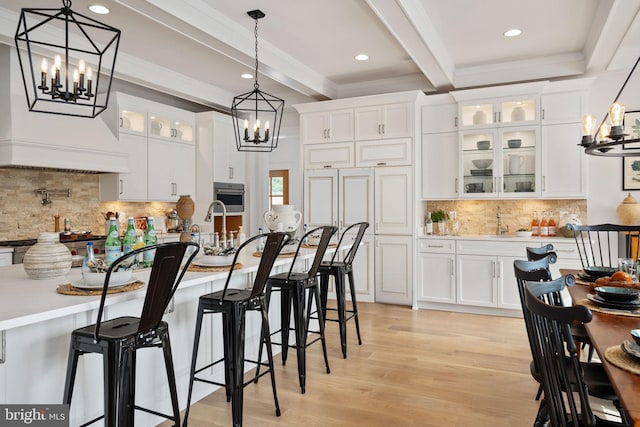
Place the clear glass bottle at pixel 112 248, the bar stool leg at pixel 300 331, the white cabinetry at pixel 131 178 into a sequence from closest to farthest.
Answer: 1. the clear glass bottle at pixel 112 248
2. the bar stool leg at pixel 300 331
3. the white cabinetry at pixel 131 178

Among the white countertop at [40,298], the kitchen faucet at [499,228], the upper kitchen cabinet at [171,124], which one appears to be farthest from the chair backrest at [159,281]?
the kitchen faucet at [499,228]

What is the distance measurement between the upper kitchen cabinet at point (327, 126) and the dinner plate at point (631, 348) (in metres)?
4.43

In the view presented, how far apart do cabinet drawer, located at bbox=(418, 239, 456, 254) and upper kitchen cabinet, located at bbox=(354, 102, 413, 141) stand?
126 centimetres

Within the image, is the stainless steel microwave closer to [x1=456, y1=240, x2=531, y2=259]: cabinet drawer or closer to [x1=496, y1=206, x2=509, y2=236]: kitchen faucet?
[x1=456, y1=240, x2=531, y2=259]: cabinet drawer

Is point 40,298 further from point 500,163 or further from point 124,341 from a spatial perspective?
point 500,163

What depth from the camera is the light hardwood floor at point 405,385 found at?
2584mm

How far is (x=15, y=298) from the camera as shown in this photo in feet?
5.90

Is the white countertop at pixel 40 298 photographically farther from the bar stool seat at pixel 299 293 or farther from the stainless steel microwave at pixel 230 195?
the stainless steel microwave at pixel 230 195

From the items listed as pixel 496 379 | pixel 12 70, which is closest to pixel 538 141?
pixel 496 379

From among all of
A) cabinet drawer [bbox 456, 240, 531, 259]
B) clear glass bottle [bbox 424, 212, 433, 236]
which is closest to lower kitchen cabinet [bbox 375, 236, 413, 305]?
clear glass bottle [bbox 424, 212, 433, 236]

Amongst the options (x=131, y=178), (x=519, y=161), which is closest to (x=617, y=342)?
(x=519, y=161)

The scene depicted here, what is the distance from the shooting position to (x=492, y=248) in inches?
193

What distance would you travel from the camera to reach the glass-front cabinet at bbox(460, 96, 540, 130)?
16.1ft

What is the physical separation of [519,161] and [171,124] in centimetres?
425
